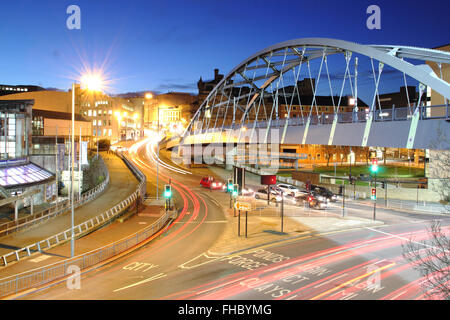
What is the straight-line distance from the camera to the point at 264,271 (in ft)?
55.3

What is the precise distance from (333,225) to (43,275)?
67.5 ft

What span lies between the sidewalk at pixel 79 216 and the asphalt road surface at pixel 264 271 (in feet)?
21.3

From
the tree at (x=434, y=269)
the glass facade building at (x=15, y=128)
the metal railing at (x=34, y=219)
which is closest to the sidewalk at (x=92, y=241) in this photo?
the metal railing at (x=34, y=219)

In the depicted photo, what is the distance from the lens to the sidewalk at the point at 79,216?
826 inches

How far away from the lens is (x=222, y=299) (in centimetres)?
1358

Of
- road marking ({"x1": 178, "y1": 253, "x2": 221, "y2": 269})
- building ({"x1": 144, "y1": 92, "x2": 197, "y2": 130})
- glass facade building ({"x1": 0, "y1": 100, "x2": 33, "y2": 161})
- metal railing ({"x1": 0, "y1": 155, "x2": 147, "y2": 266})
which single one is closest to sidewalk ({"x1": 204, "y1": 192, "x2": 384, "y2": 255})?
road marking ({"x1": 178, "y1": 253, "x2": 221, "y2": 269})

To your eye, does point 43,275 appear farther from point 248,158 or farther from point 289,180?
point 248,158

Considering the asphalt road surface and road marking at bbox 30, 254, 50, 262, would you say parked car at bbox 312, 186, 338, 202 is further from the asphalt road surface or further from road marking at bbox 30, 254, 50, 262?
road marking at bbox 30, 254, 50, 262

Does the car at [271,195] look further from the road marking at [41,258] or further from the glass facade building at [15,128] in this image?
the glass facade building at [15,128]

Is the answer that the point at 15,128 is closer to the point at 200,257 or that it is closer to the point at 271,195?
the point at 271,195

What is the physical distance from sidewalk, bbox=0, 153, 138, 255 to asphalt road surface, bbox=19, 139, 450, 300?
650 cm
